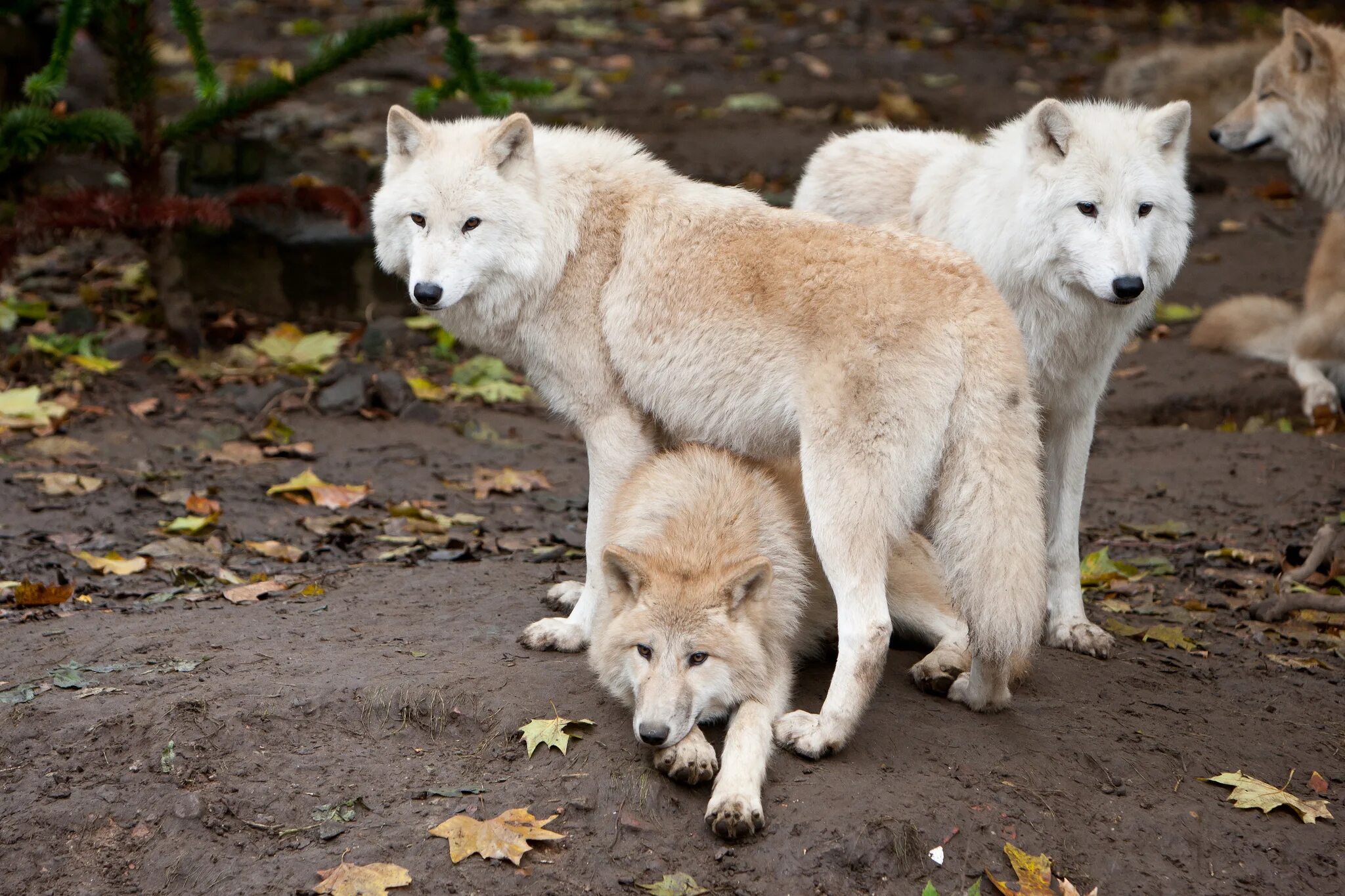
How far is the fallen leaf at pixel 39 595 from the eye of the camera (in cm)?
539

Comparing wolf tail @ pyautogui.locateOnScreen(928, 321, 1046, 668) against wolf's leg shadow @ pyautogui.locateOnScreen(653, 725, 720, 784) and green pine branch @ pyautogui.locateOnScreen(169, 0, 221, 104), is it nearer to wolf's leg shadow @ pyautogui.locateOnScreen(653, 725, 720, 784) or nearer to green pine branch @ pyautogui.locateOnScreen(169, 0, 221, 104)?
wolf's leg shadow @ pyautogui.locateOnScreen(653, 725, 720, 784)

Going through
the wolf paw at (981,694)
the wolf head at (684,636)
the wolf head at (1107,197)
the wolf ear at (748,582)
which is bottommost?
the wolf paw at (981,694)

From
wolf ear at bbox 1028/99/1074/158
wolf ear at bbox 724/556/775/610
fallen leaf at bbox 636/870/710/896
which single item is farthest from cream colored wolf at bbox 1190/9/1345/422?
fallen leaf at bbox 636/870/710/896

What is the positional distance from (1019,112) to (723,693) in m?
10.2

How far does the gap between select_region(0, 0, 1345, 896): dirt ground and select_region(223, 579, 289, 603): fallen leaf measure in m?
0.08

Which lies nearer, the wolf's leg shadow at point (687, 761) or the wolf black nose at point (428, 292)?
the wolf's leg shadow at point (687, 761)

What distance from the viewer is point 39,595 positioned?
5.43 m

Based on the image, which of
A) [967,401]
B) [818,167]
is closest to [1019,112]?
[818,167]

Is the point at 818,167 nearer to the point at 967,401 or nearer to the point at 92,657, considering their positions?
the point at 967,401

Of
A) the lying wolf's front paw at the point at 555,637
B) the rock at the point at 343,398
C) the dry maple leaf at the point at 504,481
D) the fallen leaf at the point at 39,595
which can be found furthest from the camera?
the rock at the point at 343,398

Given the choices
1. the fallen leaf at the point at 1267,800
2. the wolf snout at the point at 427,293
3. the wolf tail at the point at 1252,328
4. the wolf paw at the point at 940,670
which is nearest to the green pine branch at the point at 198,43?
the wolf snout at the point at 427,293

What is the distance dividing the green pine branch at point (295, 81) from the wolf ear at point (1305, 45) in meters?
5.94

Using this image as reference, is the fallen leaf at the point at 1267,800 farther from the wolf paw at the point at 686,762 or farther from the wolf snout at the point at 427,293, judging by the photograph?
the wolf snout at the point at 427,293

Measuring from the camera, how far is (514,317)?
Answer: 5.12 metres
